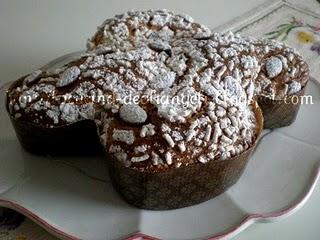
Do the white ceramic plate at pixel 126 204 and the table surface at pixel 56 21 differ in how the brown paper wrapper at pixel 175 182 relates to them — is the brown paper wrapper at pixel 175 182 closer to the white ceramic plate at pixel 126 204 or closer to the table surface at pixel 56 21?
the white ceramic plate at pixel 126 204

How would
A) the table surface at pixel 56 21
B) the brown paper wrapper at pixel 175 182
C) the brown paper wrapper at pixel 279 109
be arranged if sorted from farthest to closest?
the table surface at pixel 56 21
the brown paper wrapper at pixel 279 109
the brown paper wrapper at pixel 175 182

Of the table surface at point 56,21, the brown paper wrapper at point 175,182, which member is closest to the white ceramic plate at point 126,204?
the brown paper wrapper at point 175,182

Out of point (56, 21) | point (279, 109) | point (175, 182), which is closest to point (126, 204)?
point (175, 182)

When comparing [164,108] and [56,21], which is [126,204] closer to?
[164,108]

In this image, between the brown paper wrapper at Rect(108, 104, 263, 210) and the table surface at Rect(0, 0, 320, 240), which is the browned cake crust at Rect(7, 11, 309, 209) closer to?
the brown paper wrapper at Rect(108, 104, 263, 210)

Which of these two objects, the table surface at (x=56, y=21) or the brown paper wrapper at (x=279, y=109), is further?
the table surface at (x=56, y=21)

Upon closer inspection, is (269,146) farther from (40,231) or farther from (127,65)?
(40,231)

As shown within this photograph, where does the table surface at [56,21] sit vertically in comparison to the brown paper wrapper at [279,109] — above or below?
above
